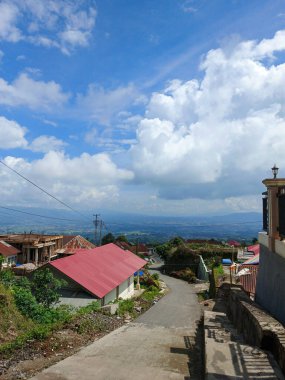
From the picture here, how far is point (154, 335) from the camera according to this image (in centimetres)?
1261

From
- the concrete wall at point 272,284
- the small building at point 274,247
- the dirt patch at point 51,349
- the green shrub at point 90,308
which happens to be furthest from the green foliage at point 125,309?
the small building at point 274,247

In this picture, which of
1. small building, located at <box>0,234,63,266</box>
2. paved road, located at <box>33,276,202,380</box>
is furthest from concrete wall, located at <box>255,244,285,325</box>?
small building, located at <box>0,234,63,266</box>

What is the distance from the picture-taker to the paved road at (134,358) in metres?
7.89

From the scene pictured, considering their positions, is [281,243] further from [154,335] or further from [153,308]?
[153,308]

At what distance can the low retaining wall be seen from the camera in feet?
22.7

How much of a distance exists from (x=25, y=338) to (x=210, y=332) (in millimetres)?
5094

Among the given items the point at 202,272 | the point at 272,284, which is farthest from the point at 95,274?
the point at 202,272

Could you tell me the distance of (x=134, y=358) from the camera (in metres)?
9.36

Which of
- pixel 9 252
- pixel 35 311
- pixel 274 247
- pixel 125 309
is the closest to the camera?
pixel 274 247

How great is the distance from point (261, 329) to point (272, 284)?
2.38 meters

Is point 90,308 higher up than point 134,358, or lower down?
lower down

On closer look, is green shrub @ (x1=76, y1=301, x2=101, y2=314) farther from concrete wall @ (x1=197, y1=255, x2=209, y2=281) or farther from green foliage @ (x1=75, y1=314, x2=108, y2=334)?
concrete wall @ (x1=197, y1=255, x2=209, y2=281)

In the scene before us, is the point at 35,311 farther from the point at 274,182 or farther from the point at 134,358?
the point at 274,182

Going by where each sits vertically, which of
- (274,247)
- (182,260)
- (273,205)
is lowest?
(182,260)
